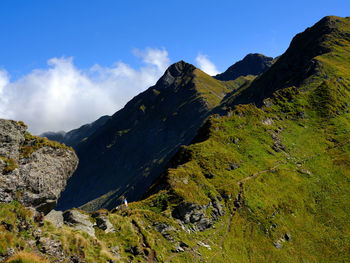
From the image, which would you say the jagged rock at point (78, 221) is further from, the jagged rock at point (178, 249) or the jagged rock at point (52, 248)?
the jagged rock at point (178, 249)

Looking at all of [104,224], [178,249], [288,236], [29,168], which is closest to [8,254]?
[29,168]

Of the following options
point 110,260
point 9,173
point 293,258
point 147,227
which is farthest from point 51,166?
point 293,258

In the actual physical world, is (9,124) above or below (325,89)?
above

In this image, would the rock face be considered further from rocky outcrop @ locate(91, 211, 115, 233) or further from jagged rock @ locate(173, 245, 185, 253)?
jagged rock @ locate(173, 245, 185, 253)

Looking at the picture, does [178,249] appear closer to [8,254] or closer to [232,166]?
[8,254]

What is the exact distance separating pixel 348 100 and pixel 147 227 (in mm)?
129964

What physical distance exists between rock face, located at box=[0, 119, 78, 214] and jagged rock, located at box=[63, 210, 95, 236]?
6.77m

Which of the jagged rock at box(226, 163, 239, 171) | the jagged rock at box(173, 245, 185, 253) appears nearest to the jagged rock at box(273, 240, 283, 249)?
the jagged rock at box(226, 163, 239, 171)

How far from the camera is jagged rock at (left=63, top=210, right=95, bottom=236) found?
33.7 meters

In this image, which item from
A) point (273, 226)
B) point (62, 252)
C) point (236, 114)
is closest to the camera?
point (62, 252)

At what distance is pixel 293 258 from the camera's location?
57.3 metres

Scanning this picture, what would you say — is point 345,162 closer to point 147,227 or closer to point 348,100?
point 348,100

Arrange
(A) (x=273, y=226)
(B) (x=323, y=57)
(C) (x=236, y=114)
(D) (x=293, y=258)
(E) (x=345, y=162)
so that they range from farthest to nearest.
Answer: (B) (x=323, y=57), (C) (x=236, y=114), (E) (x=345, y=162), (A) (x=273, y=226), (D) (x=293, y=258)

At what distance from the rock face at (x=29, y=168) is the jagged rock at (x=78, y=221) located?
6.77 m
